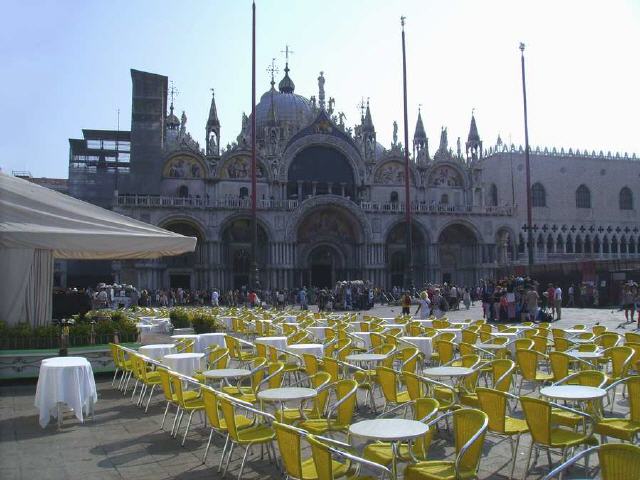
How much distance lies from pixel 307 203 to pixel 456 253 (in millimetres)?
14242

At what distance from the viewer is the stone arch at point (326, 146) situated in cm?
4681

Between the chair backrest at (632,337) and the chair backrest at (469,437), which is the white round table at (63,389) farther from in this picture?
the chair backrest at (632,337)

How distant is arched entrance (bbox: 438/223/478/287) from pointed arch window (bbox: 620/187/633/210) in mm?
25312

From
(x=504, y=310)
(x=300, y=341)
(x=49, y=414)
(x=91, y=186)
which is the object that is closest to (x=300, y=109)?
(x=91, y=186)

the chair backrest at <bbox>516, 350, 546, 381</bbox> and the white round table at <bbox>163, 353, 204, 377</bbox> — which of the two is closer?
the chair backrest at <bbox>516, 350, 546, 381</bbox>

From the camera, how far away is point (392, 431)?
17.6 feet

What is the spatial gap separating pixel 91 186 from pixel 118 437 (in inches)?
1882

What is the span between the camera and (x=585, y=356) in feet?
30.9

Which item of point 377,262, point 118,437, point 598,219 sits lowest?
point 118,437

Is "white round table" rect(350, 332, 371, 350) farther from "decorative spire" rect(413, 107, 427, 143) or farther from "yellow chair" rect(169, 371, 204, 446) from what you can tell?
"decorative spire" rect(413, 107, 427, 143)

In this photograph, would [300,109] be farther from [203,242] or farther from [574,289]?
[574,289]

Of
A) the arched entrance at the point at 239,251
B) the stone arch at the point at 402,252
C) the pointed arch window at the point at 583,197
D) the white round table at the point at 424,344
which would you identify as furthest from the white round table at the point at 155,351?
the pointed arch window at the point at 583,197

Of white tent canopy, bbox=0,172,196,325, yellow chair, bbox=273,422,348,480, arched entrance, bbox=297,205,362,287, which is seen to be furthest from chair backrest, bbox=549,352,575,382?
arched entrance, bbox=297,205,362,287

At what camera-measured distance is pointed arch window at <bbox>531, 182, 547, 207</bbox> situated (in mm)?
60062
